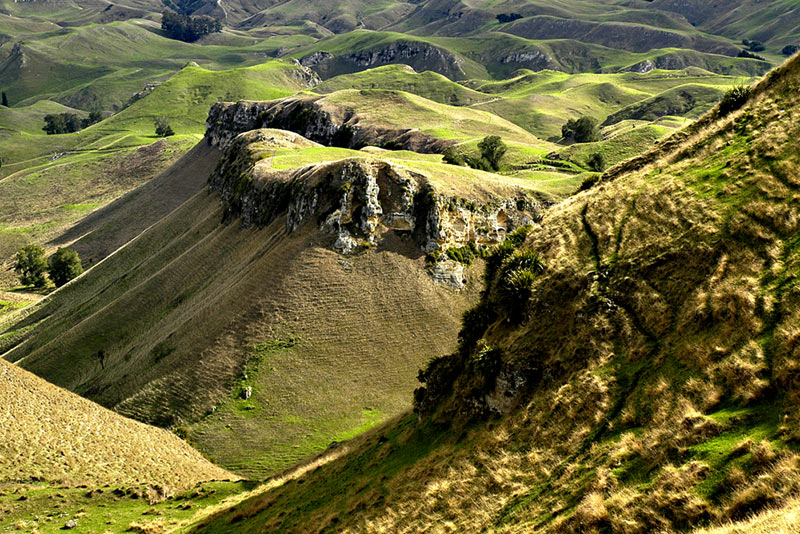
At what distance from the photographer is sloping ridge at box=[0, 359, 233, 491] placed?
3409 centimetres

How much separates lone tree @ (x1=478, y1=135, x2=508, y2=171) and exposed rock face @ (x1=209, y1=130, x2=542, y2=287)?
3443 centimetres

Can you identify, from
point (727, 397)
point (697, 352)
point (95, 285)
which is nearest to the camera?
point (727, 397)

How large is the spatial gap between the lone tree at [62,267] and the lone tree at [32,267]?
4790 millimetres

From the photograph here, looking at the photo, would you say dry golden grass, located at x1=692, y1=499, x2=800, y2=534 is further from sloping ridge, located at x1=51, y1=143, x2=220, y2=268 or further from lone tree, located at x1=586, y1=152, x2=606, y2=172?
sloping ridge, located at x1=51, y1=143, x2=220, y2=268

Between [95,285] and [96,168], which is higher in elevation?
[96,168]

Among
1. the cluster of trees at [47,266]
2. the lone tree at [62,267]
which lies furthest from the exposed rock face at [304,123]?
the cluster of trees at [47,266]

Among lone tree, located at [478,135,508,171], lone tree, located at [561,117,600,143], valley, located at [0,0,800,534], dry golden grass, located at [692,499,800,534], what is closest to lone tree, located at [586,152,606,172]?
valley, located at [0,0,800,534]

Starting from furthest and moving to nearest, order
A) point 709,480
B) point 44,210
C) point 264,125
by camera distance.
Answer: point 44,210
point 264,125
point 709,480

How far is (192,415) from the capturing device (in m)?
51.0

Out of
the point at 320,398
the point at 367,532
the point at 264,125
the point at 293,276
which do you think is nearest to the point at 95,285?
the point at 293,276

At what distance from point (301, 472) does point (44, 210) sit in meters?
181

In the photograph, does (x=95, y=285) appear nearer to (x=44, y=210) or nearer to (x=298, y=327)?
(x=298, y=327)

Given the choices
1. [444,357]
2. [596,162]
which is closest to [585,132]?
[596,162]

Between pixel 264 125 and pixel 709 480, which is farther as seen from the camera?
pixel 264 125
